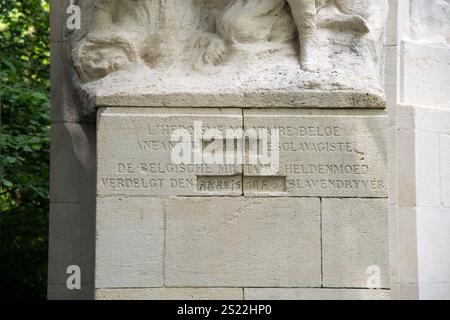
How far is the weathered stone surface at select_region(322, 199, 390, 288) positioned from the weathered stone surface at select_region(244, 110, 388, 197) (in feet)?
0.36

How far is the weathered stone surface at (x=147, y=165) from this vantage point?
825cm

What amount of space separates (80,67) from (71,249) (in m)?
1.79

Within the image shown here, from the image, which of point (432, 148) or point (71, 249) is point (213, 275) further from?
point (432, 148)

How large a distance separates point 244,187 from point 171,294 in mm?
1035

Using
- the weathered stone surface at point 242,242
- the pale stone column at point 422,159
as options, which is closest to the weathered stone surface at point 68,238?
the weathered stone surface at point 242,242

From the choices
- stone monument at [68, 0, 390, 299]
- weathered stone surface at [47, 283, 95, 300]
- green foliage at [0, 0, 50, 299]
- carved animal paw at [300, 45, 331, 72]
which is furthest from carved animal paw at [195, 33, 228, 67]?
green foliage at [0, 0, 50, 299]

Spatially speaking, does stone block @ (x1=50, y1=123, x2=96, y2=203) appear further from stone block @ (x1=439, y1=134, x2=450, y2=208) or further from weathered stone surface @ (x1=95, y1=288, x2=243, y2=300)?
stone block @ (x1=439, y1=134, x2=450, y2=208)

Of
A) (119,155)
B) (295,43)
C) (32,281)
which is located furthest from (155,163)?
(32,281)

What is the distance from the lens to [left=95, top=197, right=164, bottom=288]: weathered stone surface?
817 cm

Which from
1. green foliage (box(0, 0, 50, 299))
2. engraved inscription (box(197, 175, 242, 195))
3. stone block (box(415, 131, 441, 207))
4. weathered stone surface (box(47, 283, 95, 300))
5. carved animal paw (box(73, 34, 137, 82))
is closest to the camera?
engraved inscription (box(197, 175, 242, 195))

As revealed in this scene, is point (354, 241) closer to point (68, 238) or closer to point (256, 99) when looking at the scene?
point (256, 99)

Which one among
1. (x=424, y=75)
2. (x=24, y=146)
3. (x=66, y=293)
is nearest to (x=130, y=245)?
(x=66, y=293)

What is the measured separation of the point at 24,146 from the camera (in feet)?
46.3

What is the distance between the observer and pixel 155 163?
8.27 m
